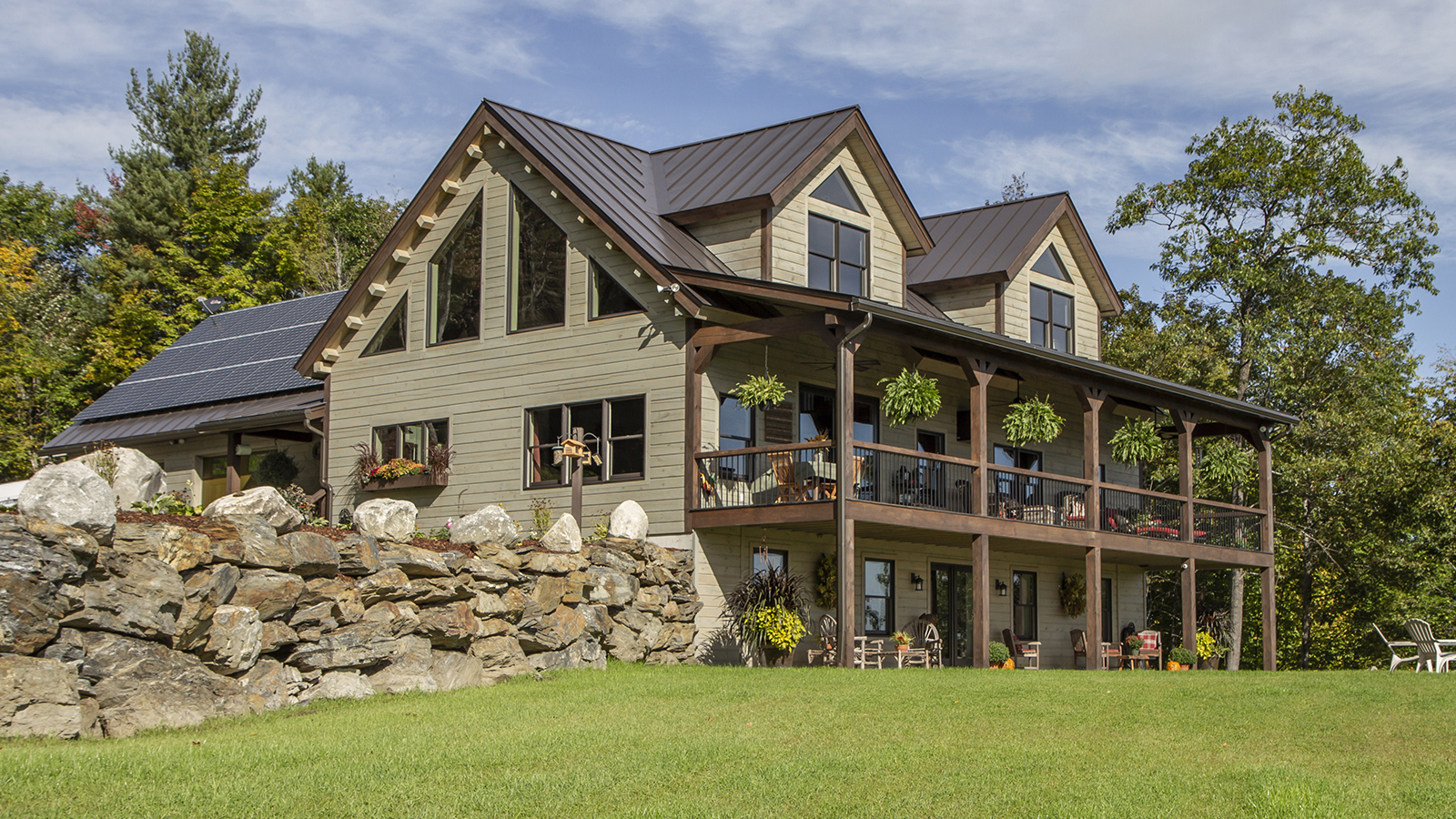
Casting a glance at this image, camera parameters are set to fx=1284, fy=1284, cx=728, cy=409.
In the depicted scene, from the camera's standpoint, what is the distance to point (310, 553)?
42.9ft

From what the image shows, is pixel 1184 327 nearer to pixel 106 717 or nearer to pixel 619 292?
pixel 619 292

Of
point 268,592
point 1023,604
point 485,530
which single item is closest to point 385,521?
point 485,530

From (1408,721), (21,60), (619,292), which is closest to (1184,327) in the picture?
(619,292)

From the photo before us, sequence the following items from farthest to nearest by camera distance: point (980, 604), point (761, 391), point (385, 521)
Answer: point (980, 604), point (761, 391), point (385, 521)

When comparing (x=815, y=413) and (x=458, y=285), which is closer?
(x=815, y=413)

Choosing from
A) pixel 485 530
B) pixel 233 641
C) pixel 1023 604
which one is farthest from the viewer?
pixel 1023 604

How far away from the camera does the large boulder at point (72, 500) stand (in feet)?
34.8

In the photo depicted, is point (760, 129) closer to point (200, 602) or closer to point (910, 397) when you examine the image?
point (910, 397)

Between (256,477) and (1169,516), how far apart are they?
18.3 meters

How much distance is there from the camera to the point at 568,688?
14.4 m

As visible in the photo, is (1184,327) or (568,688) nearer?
(568,688)

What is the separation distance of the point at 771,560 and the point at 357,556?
8676 millimetres

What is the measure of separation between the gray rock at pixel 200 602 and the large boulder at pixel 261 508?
0.84m

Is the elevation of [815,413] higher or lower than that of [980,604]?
higher
